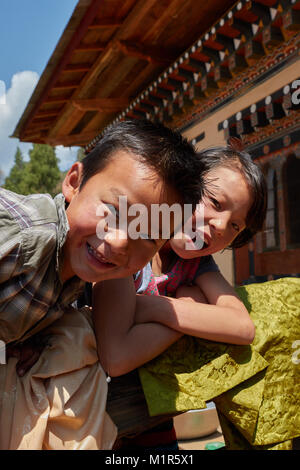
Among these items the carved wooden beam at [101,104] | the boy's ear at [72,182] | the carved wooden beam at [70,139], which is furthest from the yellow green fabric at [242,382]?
the carved wooden beam at [70,139]

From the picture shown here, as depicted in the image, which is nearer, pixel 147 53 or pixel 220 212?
pixel 220 212

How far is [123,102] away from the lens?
589cm

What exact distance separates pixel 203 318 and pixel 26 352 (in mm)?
510

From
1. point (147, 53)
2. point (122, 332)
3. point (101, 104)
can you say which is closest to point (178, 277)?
point (122, 332)

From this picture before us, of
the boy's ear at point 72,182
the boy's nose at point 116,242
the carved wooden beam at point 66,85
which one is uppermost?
the carved wooden beam at point 66,85

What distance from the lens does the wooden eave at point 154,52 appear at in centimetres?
351

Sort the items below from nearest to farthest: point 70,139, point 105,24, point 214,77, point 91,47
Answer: point 105,24
point 214,77
point 91,47
point 70,139

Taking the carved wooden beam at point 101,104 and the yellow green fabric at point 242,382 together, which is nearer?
the yellow green fabric at point 242,382

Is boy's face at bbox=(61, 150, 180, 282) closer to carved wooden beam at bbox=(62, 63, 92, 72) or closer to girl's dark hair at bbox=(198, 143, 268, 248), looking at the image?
girl's dark hair at bbox=(198, 143, 268, 248)

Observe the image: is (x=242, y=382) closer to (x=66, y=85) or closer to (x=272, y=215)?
(x=272, y=215)

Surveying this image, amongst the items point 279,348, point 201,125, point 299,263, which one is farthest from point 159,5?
point 279,348

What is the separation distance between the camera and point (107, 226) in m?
0.96

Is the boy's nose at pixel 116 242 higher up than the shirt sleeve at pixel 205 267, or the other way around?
the boy's nose at pixel 116 242

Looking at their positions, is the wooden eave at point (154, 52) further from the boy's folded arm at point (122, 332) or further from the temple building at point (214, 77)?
the boy's folded arm at point (122, 332)
